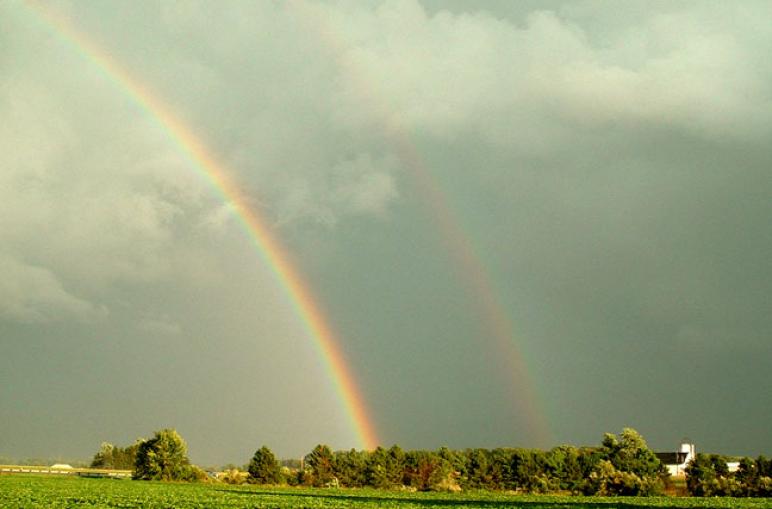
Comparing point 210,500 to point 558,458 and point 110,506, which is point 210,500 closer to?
point 110,506

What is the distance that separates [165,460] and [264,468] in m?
15.7

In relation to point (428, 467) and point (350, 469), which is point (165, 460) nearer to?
point (350, 469)

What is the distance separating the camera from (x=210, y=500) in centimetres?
5466

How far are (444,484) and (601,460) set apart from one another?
72.7 feet

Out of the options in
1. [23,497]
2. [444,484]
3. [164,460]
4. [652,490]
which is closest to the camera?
[23,497]

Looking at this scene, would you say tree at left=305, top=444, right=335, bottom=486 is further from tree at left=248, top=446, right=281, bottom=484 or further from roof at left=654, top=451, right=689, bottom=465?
roof at left=654, top=451, right=689, bottom=465

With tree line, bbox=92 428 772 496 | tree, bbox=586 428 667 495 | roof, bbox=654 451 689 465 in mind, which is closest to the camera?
tree, bbox=586 428 667 495

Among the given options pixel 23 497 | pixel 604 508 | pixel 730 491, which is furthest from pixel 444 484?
pixel 23 497

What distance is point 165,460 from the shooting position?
10800 cm

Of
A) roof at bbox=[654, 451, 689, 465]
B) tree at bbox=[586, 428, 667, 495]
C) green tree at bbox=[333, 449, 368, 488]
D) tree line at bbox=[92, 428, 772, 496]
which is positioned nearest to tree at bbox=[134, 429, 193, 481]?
tree line at bbox=[92, 428, 772, 496]

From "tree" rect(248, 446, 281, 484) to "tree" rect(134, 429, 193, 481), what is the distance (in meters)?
10.3

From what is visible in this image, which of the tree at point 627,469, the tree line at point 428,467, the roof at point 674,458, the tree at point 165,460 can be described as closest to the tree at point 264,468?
the tree line at point 428,467

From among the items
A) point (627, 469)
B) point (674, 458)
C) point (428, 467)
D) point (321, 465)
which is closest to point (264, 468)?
point (321, 465)

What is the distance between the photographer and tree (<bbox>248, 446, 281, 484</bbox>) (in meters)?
104
